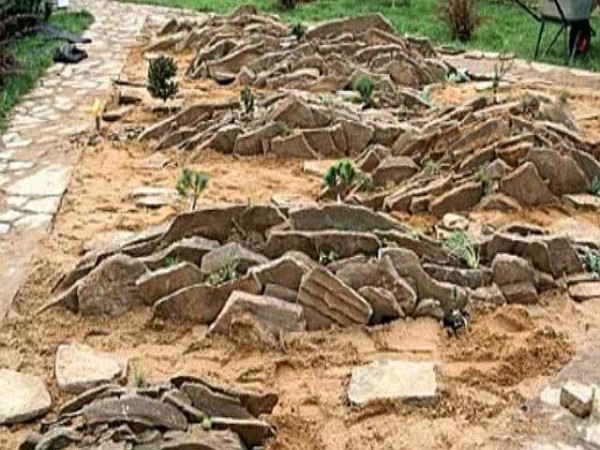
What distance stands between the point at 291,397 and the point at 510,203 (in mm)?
2094

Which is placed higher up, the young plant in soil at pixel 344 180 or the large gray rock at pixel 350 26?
the young plant in soil at pixel 344 180

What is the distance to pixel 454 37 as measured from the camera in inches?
427

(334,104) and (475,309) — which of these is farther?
(334,104)

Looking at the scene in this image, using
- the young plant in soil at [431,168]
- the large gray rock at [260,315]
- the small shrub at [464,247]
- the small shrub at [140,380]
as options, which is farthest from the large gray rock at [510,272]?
the small shrub at [140,380]

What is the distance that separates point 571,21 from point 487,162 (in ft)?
15.0

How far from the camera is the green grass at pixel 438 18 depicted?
1029 centimetres

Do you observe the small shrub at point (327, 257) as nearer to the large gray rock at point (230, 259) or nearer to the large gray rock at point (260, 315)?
the large gray rock at point (230, 259)

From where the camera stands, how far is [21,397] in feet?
11.1

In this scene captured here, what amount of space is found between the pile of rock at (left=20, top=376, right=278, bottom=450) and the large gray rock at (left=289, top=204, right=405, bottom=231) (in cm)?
118

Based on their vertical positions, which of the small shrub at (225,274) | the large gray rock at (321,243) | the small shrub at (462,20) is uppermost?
the large gray rock at (321,243)

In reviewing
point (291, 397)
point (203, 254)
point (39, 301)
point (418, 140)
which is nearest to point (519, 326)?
point (291, 397)

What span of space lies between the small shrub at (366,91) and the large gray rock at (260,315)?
3493 millimetres

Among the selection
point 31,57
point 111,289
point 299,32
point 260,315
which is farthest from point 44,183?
point 299,32

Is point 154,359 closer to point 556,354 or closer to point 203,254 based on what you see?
point 203,254
